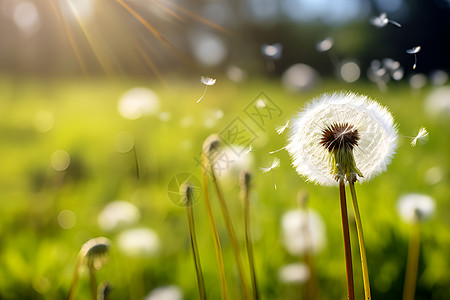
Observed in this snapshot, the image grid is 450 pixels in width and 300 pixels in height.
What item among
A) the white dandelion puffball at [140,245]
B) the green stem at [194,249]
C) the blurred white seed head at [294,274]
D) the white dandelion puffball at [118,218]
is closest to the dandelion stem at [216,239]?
the green stem at [194,249]

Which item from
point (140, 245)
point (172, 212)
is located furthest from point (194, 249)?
point (172, 212)

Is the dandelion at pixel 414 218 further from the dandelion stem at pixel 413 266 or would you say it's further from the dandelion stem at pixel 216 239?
the dandelion stem at pixel 216 239

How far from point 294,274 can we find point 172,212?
22.5 inches

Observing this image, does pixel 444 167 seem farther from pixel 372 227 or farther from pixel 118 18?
pixel 118 18

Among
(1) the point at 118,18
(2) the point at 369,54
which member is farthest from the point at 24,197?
(2) the point at 369,54

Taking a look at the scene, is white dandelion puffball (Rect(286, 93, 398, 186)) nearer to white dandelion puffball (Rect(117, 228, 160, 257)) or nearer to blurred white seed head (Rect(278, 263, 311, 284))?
blurred white seed head (Rect(278, 263, 311, 284))

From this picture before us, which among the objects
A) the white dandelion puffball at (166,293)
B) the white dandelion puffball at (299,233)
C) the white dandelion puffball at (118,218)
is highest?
the white dandelion puffball at (118,218)

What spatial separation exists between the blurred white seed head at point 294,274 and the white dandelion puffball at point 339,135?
14.0 inches

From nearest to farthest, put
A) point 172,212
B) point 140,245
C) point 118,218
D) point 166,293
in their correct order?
point 166,293, point 140,245, point 118,218, point 172,212

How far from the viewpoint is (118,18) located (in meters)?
4.41

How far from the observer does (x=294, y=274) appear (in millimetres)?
855

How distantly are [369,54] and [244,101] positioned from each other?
2701mm

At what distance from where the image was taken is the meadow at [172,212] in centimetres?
94

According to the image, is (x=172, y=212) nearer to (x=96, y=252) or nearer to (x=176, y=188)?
(x=176, y=188)
